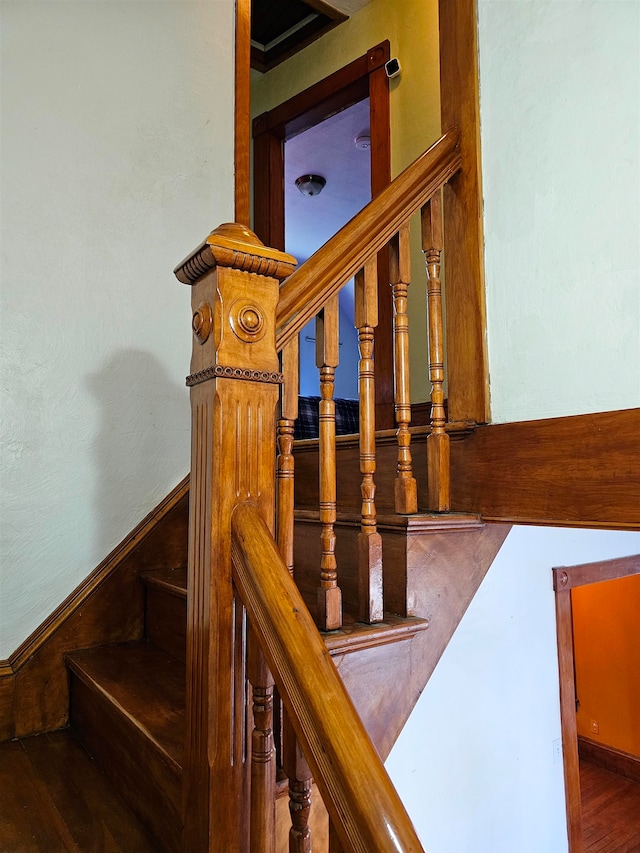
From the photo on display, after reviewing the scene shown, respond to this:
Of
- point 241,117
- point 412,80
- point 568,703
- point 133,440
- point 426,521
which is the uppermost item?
point 412,80

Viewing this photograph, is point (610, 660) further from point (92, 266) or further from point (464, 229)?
point (92, 266)

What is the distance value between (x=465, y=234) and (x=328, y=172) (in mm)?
3502

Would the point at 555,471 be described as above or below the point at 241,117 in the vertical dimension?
below

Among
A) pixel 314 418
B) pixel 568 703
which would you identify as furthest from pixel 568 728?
pixel 314 418

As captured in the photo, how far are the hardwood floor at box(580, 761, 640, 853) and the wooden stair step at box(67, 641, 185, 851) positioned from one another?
357 cm

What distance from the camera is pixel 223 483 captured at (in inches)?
37.4

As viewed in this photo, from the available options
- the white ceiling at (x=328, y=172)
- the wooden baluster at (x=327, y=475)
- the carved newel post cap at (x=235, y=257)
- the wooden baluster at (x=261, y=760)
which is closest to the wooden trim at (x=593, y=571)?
the wooden baluster at (x=327, y=475)

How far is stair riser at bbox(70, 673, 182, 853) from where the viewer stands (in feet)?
3.34

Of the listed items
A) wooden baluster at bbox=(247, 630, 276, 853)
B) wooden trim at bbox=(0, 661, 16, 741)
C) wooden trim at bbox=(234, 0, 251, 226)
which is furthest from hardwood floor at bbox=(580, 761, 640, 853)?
wooden trim at bbox=(234, 0, 251, 226)

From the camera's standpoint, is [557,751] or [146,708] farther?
[557,751]

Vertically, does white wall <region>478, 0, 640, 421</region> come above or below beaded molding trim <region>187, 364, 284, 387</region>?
above

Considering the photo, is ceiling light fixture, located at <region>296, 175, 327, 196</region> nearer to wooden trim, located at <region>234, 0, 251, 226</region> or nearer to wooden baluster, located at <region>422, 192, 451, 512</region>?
wooden trim, located at <region>234, 0, 251, 226</region>

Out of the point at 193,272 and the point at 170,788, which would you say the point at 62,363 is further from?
the point at 170,788

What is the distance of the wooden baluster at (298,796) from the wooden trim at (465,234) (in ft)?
2.82
